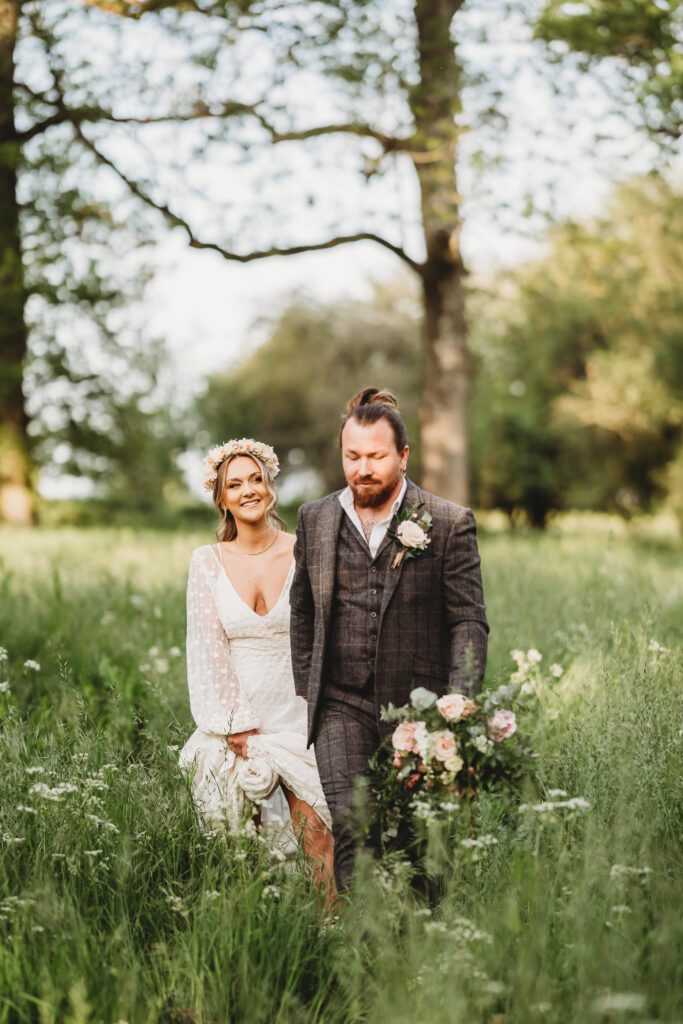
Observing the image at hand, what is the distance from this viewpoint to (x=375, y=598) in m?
4.30

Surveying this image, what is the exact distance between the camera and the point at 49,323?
2181 cm

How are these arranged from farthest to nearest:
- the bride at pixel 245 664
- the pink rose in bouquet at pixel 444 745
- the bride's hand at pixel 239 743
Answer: the bride's hand at pixel 239 743
the bride at pixel 245 664
the pink rose in bouquet at pixel 444 745

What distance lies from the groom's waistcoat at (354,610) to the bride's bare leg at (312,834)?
2.18ft

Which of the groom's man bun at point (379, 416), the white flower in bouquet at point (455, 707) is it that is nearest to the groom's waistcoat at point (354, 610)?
the groom's man bun at point (379, 416)

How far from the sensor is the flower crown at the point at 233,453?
5.30 metres

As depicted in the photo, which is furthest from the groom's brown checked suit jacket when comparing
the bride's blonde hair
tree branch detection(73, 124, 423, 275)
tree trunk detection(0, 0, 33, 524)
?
tree trunk detection(0, 0, 33, 524)

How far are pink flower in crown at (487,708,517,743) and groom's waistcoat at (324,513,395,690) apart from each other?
790 millimetres

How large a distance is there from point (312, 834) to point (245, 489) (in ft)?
5.54

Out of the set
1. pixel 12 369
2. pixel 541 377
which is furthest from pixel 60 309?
pixel 541 377

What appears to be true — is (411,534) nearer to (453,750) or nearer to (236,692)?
(453,750)

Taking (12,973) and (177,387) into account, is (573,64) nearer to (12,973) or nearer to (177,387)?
(12,973)

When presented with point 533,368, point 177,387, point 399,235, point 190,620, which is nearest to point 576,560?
point 399,235

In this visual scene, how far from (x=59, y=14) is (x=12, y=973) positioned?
12.6 metres

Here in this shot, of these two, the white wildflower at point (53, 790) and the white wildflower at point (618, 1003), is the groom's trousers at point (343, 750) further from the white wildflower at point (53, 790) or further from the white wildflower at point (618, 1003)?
the white wildflower at point (618, 1003)
